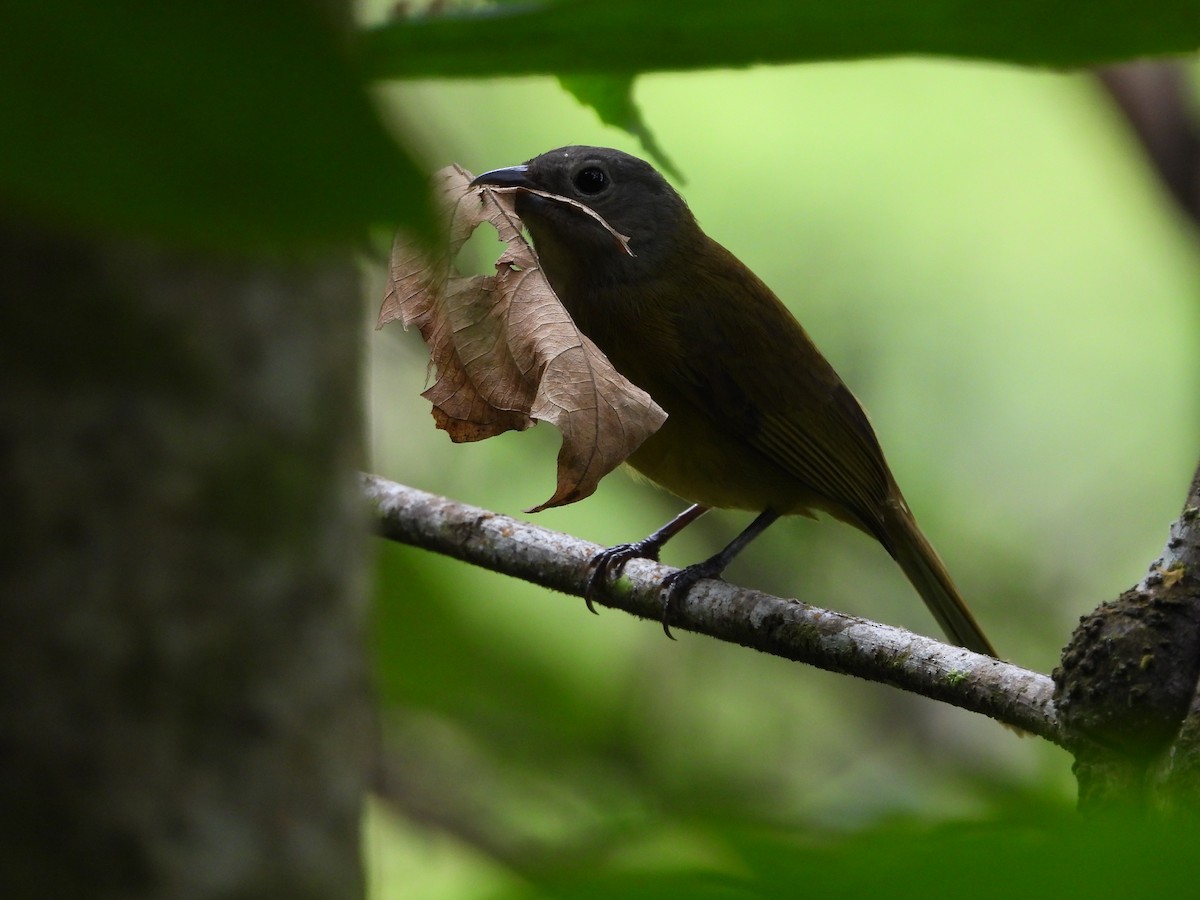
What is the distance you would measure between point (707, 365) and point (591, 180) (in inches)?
29.5

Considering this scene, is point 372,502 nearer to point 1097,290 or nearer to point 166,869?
point 166,869

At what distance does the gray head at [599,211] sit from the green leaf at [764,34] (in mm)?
2610

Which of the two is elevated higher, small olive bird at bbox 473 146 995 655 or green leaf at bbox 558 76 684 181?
small olive bird at bbox 473 146 995 655

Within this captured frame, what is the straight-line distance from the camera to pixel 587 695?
4.18 meters

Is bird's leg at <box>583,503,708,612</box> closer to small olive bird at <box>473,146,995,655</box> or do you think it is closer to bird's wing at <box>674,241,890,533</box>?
small olive bird at <box>473,146,995,655</box>

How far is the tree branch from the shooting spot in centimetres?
215

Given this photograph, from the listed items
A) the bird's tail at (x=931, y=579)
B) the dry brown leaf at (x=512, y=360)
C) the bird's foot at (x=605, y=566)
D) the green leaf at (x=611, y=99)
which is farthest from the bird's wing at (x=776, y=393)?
the green leaf at (x=611, y=99)

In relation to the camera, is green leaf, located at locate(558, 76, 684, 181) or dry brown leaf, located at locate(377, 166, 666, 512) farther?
dry brown leaf, located at locate(377, 166, 666, 512)

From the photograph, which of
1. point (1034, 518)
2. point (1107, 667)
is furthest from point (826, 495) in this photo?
point (1034, 518)

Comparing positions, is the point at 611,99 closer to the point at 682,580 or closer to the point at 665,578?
the point at 682,580

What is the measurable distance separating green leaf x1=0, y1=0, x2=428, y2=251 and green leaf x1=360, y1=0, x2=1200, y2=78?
0.57 m

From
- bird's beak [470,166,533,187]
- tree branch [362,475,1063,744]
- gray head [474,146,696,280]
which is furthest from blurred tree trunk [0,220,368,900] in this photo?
gray head [474,146,696,280]

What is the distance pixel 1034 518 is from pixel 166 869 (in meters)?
8.40

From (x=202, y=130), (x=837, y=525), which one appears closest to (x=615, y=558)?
(x=202, y=130)
